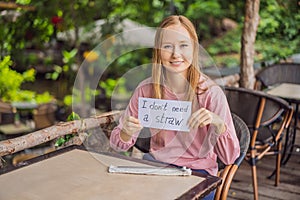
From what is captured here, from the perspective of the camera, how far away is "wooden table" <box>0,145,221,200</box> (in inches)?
49.7

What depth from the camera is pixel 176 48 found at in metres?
1.56

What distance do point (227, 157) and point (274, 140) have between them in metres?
0.96

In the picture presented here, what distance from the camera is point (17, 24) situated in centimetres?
462

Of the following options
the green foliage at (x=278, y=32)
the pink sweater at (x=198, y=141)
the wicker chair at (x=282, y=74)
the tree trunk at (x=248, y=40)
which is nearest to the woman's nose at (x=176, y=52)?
the pink sweater at (x=198, y=141)

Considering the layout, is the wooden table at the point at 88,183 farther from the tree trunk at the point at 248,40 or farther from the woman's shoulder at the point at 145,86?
the tree trunk at the point at 248,40

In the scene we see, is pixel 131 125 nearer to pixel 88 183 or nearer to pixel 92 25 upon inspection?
pixel 88 183

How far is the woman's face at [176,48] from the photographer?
1.56 meters

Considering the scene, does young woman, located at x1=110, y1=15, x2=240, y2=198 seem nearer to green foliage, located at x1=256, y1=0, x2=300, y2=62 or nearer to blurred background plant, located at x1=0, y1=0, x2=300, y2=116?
blurred background plant, located at x1=0, y1=0, x2=300, y2=116

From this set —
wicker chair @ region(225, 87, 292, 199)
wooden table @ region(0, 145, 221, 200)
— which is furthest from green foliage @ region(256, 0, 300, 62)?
wooden table @ region(0, 145, 221, 200)

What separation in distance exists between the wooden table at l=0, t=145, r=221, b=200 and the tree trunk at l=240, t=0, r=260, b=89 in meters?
2.04

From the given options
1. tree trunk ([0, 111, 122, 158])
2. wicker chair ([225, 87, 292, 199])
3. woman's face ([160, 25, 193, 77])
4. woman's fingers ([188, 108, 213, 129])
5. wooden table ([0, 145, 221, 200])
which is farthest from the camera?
wicker chair ([225, 87, 292, 199])

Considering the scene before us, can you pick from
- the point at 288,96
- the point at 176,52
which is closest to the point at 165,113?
the point at 176,52

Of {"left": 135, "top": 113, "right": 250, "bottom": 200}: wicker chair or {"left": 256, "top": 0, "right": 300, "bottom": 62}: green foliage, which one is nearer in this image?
{"left": 135, "top": 113, "right": 250, "bottom": 200}: wicker chair

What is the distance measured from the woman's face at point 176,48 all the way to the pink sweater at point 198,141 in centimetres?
13
